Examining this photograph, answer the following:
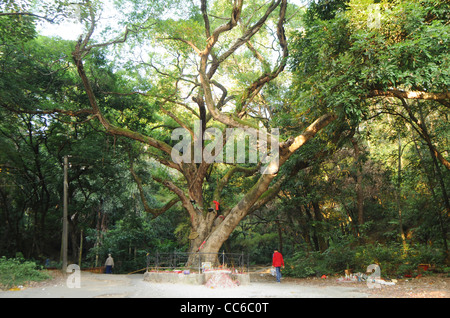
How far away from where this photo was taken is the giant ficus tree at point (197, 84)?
12.8m

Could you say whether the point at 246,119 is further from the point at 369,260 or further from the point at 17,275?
the point at 17,275

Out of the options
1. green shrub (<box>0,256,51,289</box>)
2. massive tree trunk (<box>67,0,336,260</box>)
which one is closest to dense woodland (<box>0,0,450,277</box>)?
massive tree trunk (<box>67,0,336,260</box>)

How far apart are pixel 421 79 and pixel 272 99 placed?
1104 centimetres

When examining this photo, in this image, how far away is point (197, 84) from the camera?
16.9m

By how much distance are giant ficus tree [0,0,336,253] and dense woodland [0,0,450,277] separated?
8 centimetres

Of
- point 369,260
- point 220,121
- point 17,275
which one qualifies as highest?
point 220,121

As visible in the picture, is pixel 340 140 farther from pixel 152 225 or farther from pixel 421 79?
pixel 152 225

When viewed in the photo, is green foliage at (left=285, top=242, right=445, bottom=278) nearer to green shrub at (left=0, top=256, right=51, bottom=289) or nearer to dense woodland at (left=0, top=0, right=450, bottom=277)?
dense woodland at (left=0, top=0, right=450, bottom=277)

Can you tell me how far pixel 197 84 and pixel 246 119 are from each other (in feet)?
11.0

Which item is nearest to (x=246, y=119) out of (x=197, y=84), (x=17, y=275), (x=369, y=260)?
(x=197, y=84)

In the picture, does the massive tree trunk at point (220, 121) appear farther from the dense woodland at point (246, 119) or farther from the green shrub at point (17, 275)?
the green shrub at point (17, 275)

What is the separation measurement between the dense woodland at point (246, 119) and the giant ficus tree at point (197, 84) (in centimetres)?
8

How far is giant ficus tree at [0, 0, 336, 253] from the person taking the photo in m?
12.8

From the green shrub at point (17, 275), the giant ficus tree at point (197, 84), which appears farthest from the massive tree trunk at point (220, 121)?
the green shrub at point (17, 275)
